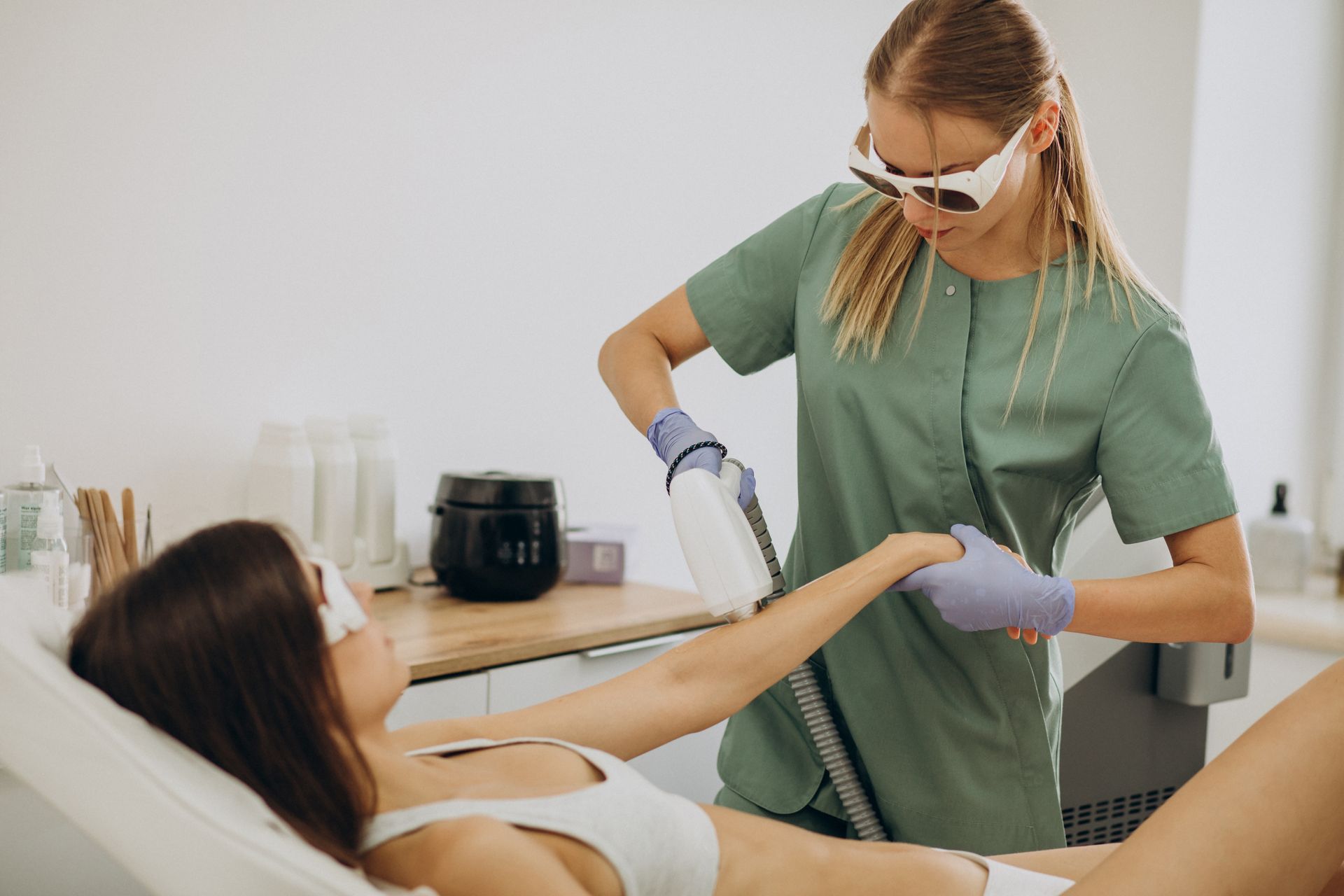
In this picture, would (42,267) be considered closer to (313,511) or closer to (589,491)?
(313,511)

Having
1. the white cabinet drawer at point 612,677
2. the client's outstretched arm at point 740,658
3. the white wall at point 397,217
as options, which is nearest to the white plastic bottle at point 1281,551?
the white wall at point 397,217

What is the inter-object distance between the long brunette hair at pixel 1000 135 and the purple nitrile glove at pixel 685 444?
21 cm

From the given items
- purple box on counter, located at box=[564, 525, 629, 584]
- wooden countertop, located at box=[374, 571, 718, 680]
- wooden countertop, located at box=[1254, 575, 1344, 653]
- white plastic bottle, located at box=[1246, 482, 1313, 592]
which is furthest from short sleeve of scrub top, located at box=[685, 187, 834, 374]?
white plastic bottle, located at box=[1246, 482, 1313, 592]

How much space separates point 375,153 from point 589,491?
921mm

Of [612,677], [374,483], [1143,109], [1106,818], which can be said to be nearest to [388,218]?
[374,483]

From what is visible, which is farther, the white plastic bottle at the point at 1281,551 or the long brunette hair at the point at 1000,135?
the white plastic bottle at the point at 1281,551

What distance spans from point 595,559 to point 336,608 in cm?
145

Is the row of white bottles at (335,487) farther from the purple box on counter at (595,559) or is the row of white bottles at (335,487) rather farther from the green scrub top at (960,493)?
the green scrub top at (960,493)

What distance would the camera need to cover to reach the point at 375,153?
2.28m

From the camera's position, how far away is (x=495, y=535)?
216cm

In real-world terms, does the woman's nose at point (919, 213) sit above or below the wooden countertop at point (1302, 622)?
above

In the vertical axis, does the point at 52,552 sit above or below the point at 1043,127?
below

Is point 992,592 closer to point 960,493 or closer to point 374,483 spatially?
point 960,493

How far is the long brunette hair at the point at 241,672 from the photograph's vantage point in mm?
925
